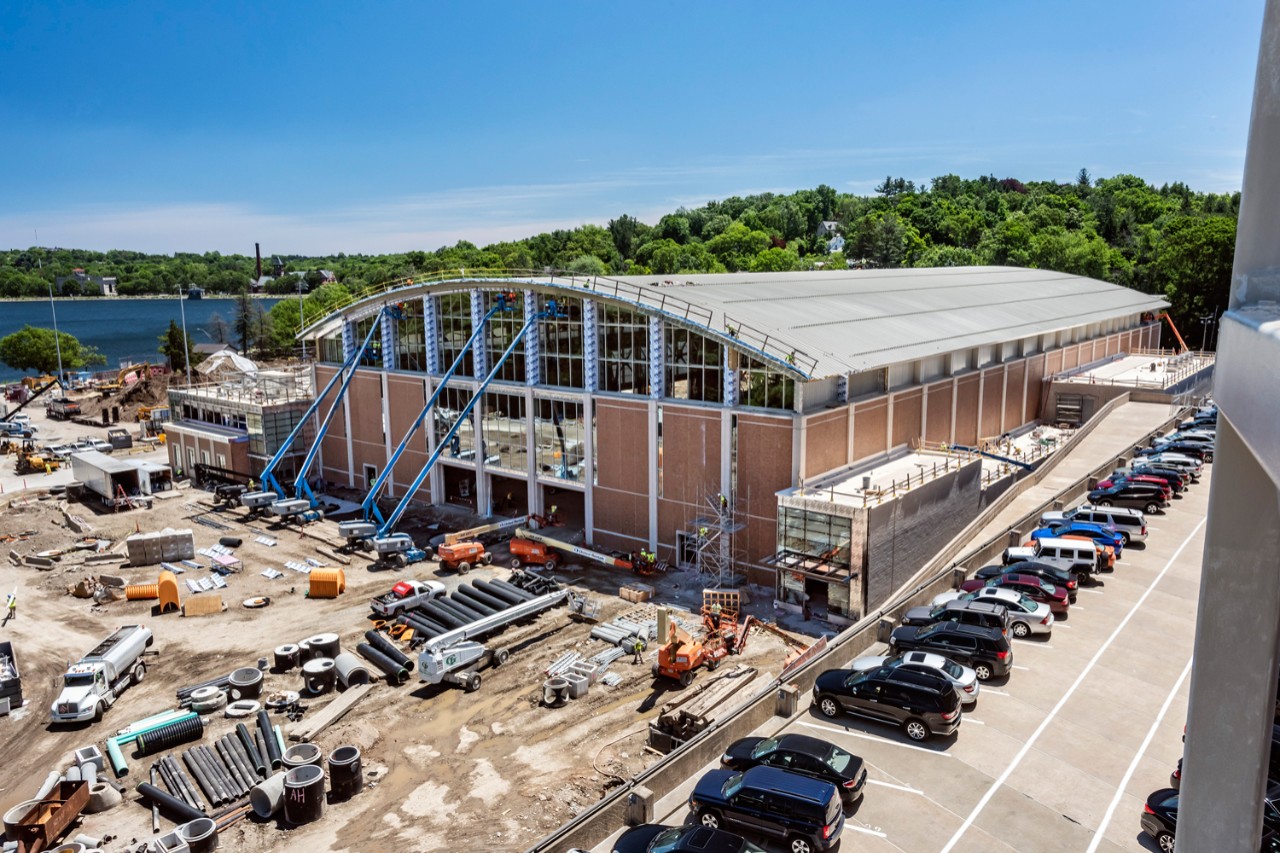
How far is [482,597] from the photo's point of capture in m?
34.3

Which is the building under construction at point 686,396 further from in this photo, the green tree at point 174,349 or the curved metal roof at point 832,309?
the green tree at point 174,349

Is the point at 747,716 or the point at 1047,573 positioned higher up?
the point at 1047,573

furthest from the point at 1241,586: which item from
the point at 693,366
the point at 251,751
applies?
the point at 693,366

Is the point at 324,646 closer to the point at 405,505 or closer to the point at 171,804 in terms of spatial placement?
the point at 171,804

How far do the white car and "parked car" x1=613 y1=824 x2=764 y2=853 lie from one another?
13.2m

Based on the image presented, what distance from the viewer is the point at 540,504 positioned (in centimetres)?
4528

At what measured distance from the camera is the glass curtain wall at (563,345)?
42.9m

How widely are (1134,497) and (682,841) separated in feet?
101

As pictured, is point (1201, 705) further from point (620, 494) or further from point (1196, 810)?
point (620, 494)

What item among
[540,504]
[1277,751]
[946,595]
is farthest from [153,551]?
[1277,751]

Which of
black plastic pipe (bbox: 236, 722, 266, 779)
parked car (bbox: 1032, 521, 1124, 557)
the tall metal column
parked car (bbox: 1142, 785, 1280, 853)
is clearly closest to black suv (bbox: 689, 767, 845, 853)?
parked car (bbox: 1142, 785, 1280, 853)

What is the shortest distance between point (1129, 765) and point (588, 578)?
2342 centimetres

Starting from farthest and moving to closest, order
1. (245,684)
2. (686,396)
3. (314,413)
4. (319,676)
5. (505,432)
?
1. (314,413)
2. (505,432)
3. (686,396)
4. (319,676)
5. (245,684)

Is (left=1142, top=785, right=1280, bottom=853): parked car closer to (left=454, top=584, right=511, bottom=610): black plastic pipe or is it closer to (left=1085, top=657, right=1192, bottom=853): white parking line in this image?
(left=1085, top=657, right=1192, bottom=853): white parking line
